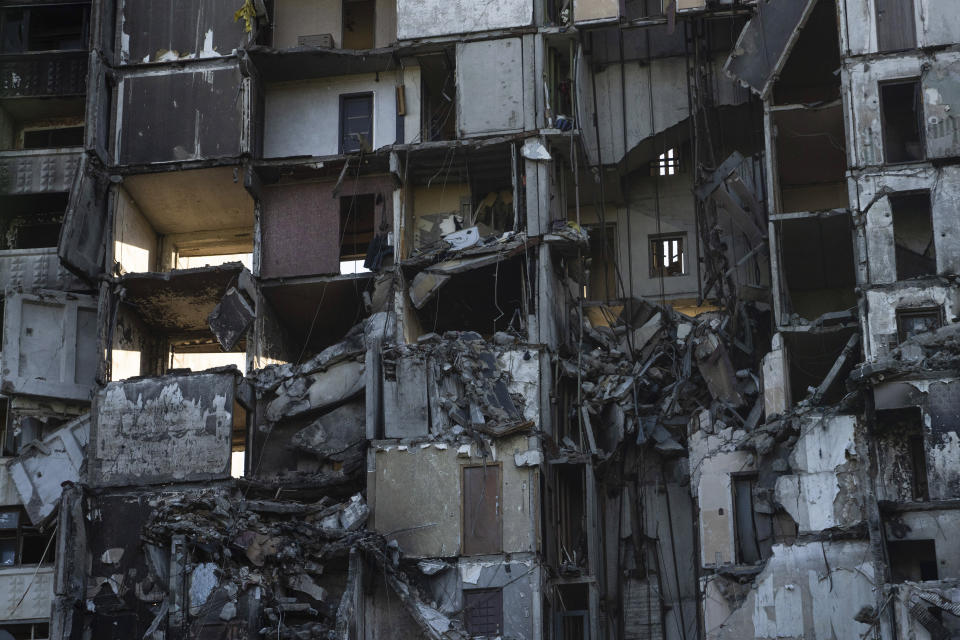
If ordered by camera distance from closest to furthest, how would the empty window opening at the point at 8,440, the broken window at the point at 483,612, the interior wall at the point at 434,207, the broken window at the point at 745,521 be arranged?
the broken window at the point at 483,612 → the broken window at the point at 745,521 → the empty window opening at the point at 8,440 → the interior wall at the point at 434,207

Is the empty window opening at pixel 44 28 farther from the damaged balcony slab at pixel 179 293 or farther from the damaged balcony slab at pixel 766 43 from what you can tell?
→ the damaged balcony slab at pixel 766 43

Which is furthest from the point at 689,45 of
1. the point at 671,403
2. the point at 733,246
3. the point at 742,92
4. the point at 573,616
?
the point at 573,616

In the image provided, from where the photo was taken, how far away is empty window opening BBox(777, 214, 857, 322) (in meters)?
38.4

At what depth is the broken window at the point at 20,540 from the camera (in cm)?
3997

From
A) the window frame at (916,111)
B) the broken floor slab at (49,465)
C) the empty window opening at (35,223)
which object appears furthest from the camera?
the empty window opening at (35,223)

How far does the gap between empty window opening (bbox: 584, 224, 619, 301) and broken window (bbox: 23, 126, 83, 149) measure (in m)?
15.2

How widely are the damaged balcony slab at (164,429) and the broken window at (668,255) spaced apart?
1244 cm

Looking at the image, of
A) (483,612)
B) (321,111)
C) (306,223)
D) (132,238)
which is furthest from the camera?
(321,111)

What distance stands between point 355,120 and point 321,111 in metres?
1.00

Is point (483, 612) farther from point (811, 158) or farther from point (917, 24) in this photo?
point (917, 24)

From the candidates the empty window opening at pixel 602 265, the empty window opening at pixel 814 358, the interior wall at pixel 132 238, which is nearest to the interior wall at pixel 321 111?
the interior wall at pixel 132 238

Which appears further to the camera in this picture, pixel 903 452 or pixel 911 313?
pixel 911 313

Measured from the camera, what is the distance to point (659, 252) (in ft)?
143

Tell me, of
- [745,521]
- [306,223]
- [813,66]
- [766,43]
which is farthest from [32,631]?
[813,66]
